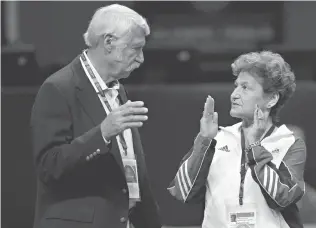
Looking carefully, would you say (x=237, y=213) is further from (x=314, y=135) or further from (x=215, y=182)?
(x=314, y=135)

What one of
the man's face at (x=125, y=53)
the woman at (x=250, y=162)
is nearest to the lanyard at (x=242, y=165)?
the woman at (x=250, y=162)

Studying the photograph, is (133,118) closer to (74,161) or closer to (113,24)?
(74,161)

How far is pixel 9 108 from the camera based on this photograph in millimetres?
6191

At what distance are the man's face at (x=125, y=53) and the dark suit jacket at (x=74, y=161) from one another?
14cm

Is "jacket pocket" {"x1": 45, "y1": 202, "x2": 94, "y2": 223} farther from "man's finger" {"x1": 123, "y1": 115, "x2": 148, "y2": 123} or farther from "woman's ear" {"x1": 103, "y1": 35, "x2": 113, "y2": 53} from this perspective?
"woman's ear" {"x1": 103, "y1": 35, "x2": 113, "y2": 53}

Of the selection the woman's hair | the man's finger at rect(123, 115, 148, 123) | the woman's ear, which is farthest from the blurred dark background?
the man's finger at rect(123, 115, 148, 123)

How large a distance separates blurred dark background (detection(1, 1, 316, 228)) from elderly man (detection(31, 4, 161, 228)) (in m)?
2.06

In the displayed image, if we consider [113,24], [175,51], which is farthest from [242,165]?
[175,51]

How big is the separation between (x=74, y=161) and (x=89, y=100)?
0.30 metres

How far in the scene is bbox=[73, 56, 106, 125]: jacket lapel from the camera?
3875mm

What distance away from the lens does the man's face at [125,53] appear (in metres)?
3.96

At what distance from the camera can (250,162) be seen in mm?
3855

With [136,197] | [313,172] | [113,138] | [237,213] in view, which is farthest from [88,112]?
[313,172]

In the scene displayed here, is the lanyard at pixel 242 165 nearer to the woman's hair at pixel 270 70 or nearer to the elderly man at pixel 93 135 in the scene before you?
the woman's hair at pixel 270 70
